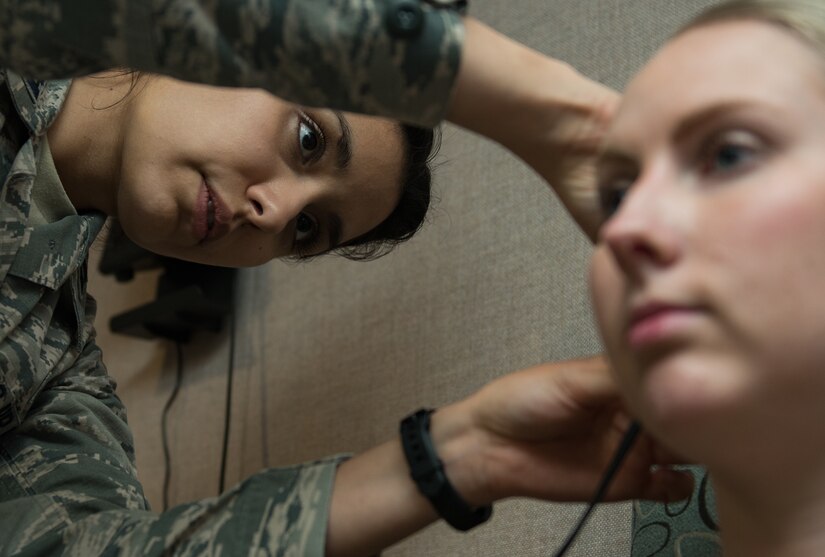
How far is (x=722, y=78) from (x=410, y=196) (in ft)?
2.21

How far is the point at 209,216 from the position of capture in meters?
1.03

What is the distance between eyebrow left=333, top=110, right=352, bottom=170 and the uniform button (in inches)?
18.6

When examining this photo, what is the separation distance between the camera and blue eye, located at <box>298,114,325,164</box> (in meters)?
1.02

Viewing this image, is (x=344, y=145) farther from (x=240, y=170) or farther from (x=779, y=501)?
(x=779, y=501)

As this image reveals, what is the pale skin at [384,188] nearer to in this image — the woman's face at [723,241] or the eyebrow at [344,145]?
the eyebrow at [344,145]

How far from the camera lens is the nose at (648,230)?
0.48 meters

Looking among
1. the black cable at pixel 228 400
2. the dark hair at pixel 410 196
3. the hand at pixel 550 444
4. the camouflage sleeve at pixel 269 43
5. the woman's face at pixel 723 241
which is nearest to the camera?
the woman's face at pixel 723 241

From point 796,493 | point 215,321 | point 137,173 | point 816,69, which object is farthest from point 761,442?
point 215,321

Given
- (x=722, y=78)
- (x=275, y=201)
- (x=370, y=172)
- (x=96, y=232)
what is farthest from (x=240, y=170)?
(x=722, y=78)

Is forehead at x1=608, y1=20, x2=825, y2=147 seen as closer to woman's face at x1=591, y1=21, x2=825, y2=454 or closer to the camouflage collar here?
woman's face at x1=591, y1=21, x2=825, y2=454

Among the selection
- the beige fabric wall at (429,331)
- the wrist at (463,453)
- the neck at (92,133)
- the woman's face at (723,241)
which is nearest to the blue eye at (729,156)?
the woman's face at (723,241)

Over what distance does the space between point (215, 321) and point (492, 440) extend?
1031 mm

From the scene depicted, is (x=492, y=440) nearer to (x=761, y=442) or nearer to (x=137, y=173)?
(x=761, y=442)

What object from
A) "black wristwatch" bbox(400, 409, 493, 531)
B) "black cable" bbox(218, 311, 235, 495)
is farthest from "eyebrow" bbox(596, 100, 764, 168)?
"black cable" bbox(218, 311, 235, 495)
